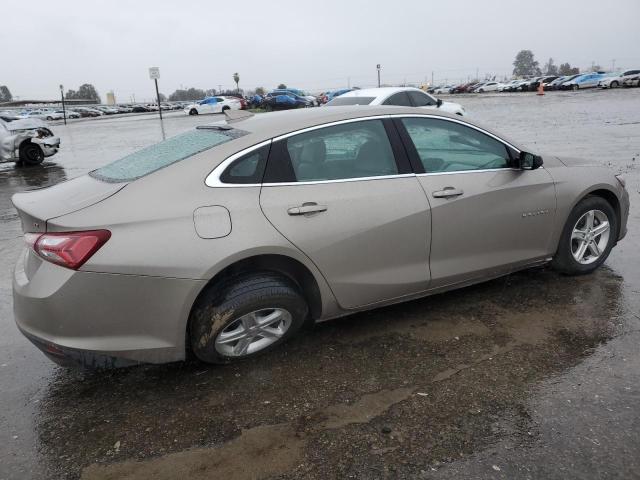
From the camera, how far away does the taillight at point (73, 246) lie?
8.63ft

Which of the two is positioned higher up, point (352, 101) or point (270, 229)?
point (352, 101)

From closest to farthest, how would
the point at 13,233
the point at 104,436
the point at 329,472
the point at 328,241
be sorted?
the point at 329,472 < the point at 104,436 < the point at 328,241 < the point at 13,233

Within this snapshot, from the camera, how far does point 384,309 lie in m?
3.96

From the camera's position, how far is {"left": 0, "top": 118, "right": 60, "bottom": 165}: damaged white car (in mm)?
13571

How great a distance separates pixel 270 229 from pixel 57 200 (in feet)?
4.03

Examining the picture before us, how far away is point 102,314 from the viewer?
2699 millimetres

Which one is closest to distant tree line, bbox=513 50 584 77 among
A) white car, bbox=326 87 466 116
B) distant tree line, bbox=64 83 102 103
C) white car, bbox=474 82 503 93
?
white car, bbox=474 82 503 93

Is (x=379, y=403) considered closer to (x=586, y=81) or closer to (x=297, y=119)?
(x=297, y=119)

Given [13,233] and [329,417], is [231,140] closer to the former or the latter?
[329,417]

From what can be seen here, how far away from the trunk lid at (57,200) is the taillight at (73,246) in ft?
0.39

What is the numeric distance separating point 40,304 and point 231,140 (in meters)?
1.39

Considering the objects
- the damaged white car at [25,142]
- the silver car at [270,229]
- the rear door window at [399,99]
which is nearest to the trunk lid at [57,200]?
the silver car at [270,229]

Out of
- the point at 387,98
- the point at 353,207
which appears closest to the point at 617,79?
the point at 387,98

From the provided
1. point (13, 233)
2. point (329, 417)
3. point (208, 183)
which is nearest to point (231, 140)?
point (208, 183)
